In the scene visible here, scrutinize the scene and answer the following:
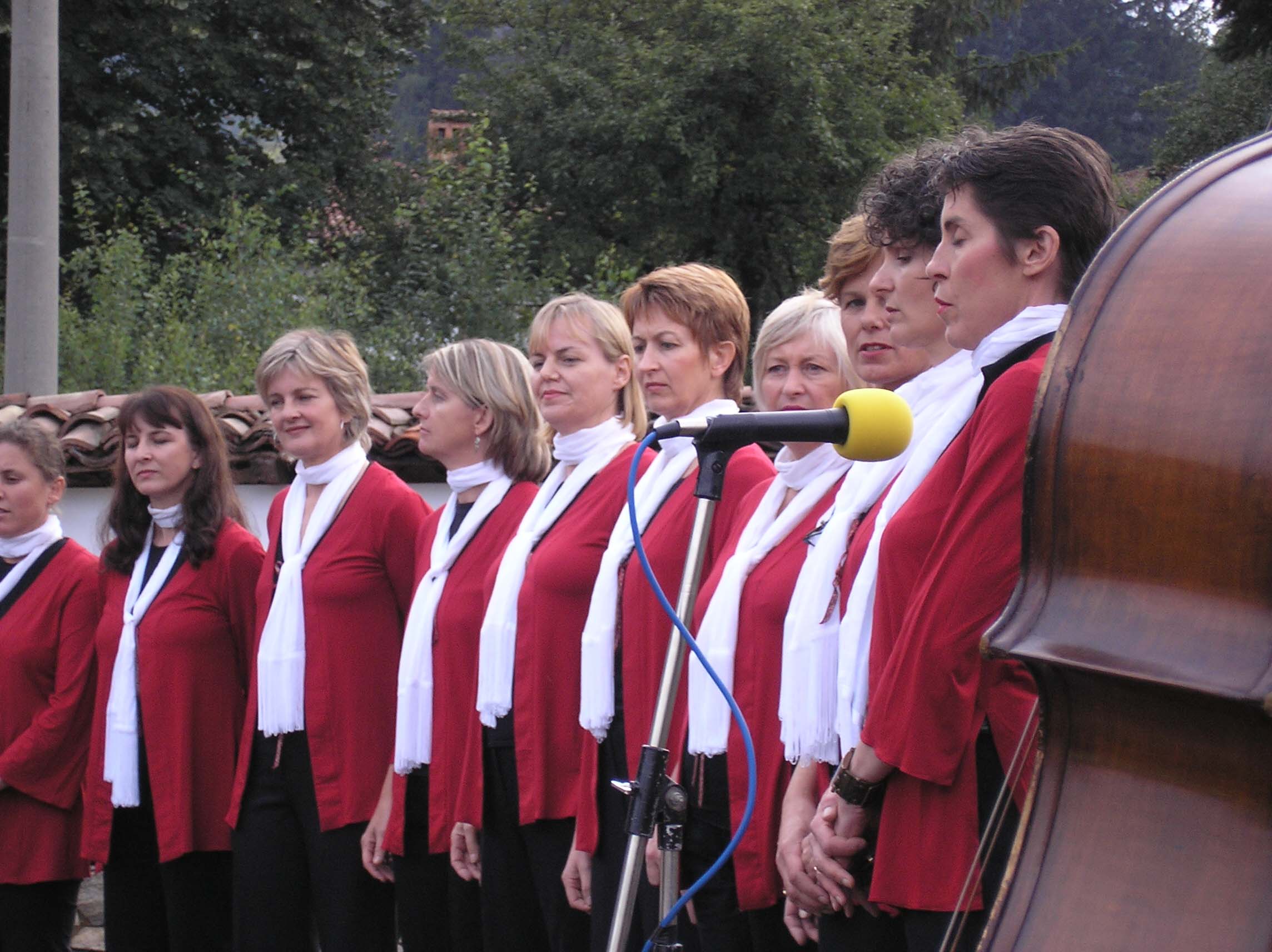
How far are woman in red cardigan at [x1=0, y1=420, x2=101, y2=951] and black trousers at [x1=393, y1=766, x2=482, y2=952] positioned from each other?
4.48 ft

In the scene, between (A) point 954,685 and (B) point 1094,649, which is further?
(A) point 954,685

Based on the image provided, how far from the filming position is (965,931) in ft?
7.94

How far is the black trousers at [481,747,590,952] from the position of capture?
13.1ft

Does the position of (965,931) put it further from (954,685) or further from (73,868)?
(73,868)

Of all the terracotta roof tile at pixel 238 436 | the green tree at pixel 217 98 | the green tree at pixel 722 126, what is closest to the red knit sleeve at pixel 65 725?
the terracotta roof tile at pixel 238 436

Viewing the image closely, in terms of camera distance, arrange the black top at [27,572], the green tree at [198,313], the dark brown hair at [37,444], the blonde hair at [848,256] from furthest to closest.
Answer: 1. the green tree at [198,313]
2. the dark brown hair at [37,444]
3. the black top at [27,572]
4. the blonde hair at [848,256]

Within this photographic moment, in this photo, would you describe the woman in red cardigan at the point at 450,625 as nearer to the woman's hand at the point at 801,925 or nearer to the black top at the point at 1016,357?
the woman's hand at the point at 801,925

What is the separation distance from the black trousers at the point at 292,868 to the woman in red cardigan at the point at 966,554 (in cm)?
222

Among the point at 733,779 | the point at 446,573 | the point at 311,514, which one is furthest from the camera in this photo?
the point at 311,514

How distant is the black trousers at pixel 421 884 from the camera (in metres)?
4.35

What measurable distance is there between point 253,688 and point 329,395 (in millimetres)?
943

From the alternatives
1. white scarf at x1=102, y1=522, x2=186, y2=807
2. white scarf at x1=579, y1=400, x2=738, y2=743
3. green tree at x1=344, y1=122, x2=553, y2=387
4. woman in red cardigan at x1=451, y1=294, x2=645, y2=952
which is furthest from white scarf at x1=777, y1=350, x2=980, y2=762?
green tree at x1=344, y1=122, x2=553, y2=387

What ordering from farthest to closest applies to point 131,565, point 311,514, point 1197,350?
point 131,565
point 311,514
point 1197,350

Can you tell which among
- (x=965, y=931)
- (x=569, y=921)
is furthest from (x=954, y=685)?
(x=569, y=921)
